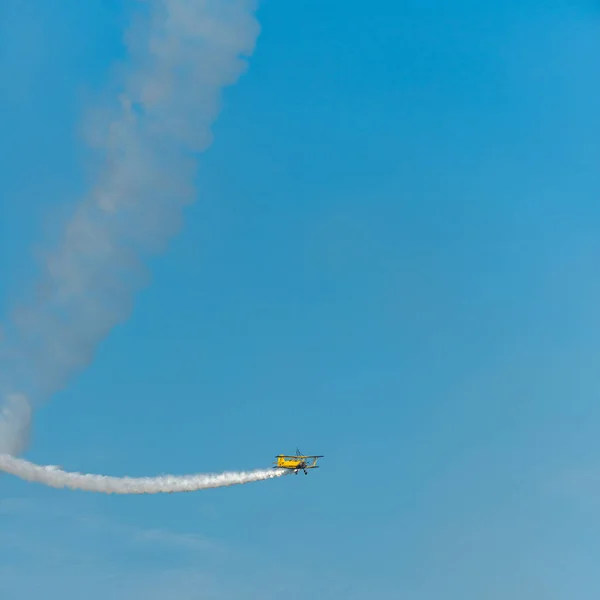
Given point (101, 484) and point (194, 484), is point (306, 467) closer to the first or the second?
point (194, 484)

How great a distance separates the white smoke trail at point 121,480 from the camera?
159 m

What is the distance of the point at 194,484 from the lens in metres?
172

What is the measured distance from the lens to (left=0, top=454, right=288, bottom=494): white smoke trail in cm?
15925

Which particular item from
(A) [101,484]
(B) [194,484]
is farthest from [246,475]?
(A) [101,484]

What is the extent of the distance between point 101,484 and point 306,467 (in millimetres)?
31701

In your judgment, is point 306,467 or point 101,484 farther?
point 306,467

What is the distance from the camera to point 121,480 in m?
164

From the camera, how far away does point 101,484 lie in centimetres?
16300

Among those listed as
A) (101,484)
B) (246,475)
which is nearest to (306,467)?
(246,475)

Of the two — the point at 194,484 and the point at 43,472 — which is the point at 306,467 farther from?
the point at 43,472

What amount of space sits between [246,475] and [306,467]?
31.3 ft

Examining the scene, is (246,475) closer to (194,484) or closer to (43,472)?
(194,484)

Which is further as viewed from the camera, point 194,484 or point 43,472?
point 194,484

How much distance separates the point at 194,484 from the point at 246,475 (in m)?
7.92
